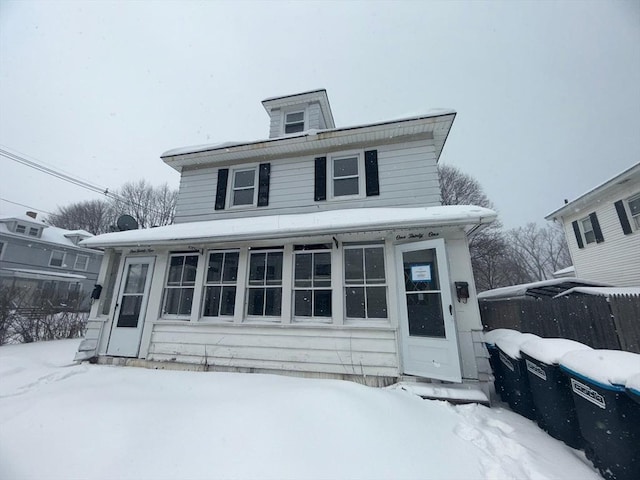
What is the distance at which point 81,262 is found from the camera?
2250 cm

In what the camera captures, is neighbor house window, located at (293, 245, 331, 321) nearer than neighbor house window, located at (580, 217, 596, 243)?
Yes

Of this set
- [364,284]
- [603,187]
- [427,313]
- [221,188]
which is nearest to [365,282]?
[364,284]

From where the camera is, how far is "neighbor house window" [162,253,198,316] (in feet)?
18.9

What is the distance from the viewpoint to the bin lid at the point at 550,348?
265 cm

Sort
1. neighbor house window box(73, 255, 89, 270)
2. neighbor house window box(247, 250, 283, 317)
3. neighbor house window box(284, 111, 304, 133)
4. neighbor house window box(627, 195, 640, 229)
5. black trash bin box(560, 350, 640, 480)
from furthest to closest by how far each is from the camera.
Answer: neighbor house window box(73, 255, 89, 270) → neighbor house window box(284, 111, 304, 133) → neighbor house window box(627, 195, 640, 229) → neighbor house window box(247, 250, 283, 317) → black trash bin box(560, 350, 640, 480)

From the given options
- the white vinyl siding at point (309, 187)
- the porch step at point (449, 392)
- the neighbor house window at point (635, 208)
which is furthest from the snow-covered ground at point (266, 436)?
the neighbor house window at point (635, 208)

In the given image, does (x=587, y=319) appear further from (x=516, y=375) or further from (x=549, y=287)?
(x=549, y=287)

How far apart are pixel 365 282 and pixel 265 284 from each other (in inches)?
83.1

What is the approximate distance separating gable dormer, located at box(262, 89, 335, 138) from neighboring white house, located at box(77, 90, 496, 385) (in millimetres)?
1857

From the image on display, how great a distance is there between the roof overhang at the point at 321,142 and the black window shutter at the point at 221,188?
1.13ft

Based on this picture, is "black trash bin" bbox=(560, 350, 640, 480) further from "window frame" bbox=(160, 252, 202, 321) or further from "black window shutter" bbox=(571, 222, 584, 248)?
"black window shutter" bbox=(571, 222, 584, 248)

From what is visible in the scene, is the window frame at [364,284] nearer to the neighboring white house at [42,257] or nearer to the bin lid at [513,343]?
the bin lid at [513,343]

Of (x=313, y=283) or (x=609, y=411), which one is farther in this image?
(x=313, y=283)

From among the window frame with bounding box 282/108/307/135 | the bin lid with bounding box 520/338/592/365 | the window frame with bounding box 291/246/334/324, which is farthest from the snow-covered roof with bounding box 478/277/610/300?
the window frame with bounding box 282/108/307/135
